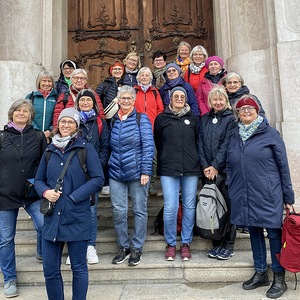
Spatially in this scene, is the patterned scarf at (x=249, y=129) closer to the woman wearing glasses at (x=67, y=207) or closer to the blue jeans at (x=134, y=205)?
the blue jeans at (x=134, y=205)

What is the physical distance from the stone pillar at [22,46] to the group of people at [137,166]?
105 cm

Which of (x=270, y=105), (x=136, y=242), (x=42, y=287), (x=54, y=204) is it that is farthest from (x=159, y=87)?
(x=42, y=287)

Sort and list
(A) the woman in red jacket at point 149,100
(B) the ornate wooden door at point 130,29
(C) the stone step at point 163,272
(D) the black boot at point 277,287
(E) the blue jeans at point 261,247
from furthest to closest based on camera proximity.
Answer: (B) the ornate wooden door at point 130,29 → (A) the woman in red jacket at point 149,100 → (C) the stone step at point 163,272 → (E) the blue jeans at point 261,247 → (D) the black boot at point 277,287

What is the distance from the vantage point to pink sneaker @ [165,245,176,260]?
3775 mm

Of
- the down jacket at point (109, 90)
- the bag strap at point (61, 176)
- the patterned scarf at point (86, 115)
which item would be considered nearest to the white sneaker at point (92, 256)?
the bag strap at point (61, 176)

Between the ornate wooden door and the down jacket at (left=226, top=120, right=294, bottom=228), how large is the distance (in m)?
3.78

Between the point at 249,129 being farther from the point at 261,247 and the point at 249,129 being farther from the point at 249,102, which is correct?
the point at 261,247

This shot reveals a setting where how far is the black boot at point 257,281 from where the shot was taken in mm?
3410

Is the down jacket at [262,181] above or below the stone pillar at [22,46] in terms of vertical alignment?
below

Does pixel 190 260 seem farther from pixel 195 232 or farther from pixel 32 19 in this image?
pixel 32 19

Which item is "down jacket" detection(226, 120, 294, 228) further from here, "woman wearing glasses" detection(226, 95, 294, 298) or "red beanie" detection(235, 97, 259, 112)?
"red beanie" detection(235, 97, 259, 112)

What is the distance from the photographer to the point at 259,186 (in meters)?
3.27

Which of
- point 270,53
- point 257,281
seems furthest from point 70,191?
point 270,53

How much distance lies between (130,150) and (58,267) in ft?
4.56
